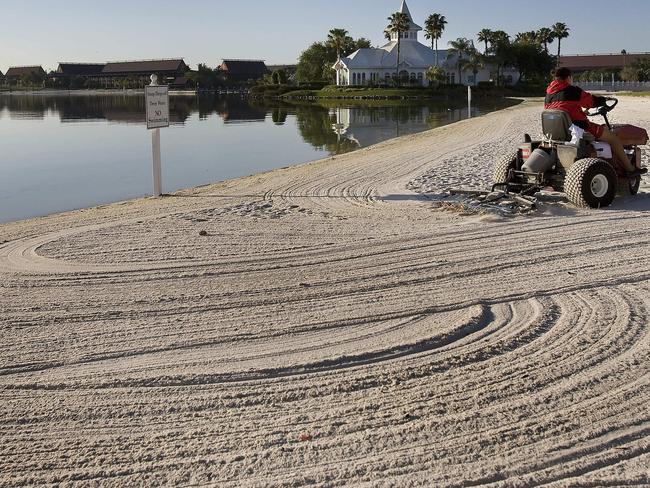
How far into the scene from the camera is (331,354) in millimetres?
4895

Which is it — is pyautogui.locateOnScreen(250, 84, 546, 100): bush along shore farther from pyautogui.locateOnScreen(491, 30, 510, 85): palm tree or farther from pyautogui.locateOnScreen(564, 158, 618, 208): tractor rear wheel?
pyautogui.locateOnScreen(564, 158, 618, 208): tractor rear wheel

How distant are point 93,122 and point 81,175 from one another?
27.6 m

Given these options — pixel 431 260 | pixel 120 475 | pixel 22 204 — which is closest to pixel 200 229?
pixel 431 260

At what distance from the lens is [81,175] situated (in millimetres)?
20156

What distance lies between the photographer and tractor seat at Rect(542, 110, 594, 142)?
9727mm

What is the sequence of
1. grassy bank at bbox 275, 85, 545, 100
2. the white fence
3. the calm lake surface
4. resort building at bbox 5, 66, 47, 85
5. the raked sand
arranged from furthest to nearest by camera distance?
resort building at bbox 5, 66, 47, 85 → grassy bank at bbox 275, 85, 545, 100 → the white fence → the calm lake surface → the raked sand

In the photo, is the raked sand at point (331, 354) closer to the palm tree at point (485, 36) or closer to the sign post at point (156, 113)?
the sign post at point (156, 113)

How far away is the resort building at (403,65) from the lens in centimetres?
10106

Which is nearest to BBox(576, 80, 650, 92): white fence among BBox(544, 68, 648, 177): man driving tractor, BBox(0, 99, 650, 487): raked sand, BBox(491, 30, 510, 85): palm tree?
BBox(491, 30, 510, 85): palm tree

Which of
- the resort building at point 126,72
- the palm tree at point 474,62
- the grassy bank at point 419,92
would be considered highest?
the resort building at point 126,72

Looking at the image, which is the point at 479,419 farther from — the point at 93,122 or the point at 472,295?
the point at 93,122

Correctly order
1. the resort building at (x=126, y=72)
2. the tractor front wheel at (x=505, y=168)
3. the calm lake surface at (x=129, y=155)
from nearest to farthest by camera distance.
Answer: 1. the tractor front wheel at (x=505, y=168)
2. the calm lake surface at (x=129, y=155)
3. the resort building at (x=126, y=72)

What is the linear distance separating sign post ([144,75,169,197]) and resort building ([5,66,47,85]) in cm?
16130

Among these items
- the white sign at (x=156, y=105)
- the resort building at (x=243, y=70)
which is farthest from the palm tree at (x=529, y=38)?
the white sign at (x=156, y=105)
